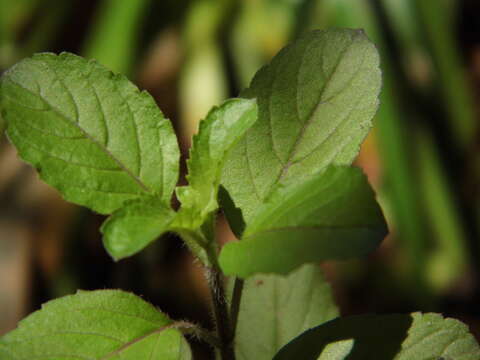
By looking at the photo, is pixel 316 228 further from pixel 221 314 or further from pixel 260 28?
pixel 260 28

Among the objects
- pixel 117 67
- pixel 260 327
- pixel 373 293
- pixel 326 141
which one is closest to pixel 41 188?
pixel 117 67

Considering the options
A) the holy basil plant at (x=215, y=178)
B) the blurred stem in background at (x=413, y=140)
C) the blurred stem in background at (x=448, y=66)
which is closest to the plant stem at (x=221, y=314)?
the holy basil plant at (x=215, y=178)

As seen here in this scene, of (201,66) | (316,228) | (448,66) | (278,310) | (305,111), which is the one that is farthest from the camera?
(201,66)

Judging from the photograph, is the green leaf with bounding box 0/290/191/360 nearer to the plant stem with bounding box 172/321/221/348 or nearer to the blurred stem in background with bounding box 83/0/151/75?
the plant stem with bounding box 172/321/221/348

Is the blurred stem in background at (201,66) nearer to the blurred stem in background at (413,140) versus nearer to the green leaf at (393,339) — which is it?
the blurred stem in background at (413,140)

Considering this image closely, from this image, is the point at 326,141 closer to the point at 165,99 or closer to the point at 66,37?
the point at 165,99

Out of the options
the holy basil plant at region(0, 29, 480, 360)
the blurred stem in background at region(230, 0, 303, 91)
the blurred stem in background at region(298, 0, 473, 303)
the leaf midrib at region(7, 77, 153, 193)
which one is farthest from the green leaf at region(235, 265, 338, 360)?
the blurred stem in background at region(230, 0, 303, 91)

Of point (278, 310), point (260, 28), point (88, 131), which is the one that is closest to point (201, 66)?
point (260, 28)

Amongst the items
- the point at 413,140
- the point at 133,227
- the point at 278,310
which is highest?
the point at 133,227
